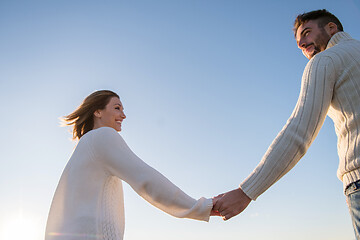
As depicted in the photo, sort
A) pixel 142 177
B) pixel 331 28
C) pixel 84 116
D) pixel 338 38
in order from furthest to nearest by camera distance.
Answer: pixel 84 116 < pixel 331 28 < pixel 142 177 < pixel 338 38

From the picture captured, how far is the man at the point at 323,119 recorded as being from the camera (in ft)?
6.89

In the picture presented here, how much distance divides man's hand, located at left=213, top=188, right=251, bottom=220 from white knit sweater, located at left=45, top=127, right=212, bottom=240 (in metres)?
0.11

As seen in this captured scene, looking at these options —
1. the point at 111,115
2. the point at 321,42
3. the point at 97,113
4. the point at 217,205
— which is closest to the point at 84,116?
the point at 97,113

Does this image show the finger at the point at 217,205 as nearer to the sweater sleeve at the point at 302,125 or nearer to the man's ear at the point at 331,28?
the sweater sleeve at the point at 302,125

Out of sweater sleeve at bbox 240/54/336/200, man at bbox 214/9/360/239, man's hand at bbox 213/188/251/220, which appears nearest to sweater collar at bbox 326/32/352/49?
man at bbox 214/9/360/239

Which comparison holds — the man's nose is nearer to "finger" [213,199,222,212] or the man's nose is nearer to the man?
the man

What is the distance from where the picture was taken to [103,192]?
2.78m

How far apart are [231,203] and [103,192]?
115cm

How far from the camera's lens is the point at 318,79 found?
94.5 inches

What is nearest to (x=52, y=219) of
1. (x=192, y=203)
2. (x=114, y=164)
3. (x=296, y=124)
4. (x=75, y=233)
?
(x=75, y=233)

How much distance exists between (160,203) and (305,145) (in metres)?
1.36

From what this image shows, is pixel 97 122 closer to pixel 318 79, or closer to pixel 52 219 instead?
pixel 52 219

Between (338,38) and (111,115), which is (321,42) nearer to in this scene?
(338,38)

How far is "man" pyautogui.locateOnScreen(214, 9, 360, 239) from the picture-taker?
210cm
